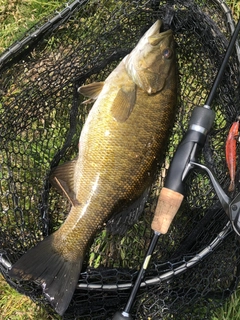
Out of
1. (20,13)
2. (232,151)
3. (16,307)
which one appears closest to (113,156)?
(232,151)

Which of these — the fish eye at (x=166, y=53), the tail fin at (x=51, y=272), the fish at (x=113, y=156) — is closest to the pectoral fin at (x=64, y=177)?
the fish at (x=113, y=156)

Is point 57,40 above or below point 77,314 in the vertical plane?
above

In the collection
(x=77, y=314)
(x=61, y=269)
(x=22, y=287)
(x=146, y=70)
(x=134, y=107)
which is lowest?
(x=77, y=314)

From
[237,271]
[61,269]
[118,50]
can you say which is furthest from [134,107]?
[237,271]

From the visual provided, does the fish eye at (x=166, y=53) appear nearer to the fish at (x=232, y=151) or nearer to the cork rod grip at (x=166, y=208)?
the fish at (x=232, y=151)

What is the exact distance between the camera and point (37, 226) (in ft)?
8.73

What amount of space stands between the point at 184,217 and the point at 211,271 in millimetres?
371

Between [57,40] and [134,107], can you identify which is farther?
[57,40]

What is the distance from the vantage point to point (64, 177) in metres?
2.49

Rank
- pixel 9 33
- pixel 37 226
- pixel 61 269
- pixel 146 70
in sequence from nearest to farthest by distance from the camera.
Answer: pixel 61 269 < pixel 146 70 < pixel 37 226 < pixel 9 33

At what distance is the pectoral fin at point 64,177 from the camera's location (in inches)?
96.7

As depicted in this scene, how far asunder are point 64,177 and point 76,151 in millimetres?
299

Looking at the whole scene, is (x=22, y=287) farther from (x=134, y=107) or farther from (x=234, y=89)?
(x=234, y=89)

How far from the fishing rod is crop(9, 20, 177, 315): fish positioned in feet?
0.53
